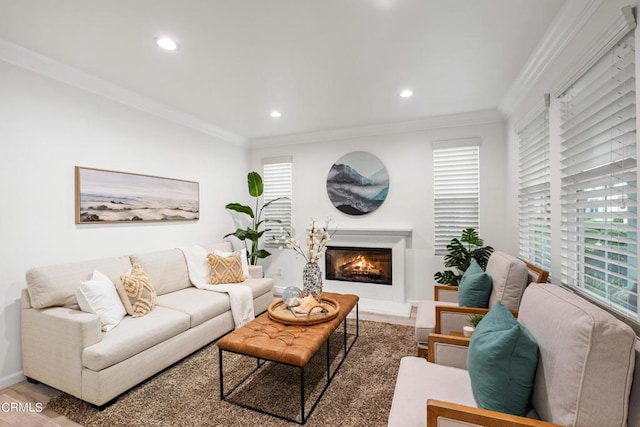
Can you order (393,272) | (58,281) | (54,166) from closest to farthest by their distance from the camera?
1. (58,281)
2. (54,166)
3. (393,272)

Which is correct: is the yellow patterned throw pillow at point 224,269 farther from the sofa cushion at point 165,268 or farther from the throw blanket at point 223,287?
the sofa cushion at point 165,268

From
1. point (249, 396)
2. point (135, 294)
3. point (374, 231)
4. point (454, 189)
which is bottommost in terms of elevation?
point (249, 396)

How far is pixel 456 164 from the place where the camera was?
4062mm

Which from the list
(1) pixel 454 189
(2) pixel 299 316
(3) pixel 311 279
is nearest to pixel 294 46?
(3) pixel 311 279

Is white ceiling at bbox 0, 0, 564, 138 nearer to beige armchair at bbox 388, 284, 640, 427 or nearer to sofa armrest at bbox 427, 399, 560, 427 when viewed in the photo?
beige armchair at bbox 388, 284, 640, 427

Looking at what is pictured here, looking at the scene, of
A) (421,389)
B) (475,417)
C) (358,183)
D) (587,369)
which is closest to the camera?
(587,369)

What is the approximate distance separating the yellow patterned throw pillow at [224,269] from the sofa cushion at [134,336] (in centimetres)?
86

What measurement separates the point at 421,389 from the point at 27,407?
103 inches

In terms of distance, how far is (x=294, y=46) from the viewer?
2.31 meters

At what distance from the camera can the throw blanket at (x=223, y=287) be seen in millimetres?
3365

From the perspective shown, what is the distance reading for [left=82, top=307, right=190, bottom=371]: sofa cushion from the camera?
2051 mm

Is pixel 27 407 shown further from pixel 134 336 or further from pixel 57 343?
pixel 134 336

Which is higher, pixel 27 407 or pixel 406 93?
pixel 406 93

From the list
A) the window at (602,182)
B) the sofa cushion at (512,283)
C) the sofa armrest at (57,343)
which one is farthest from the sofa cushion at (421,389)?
the sofa armrest at (57,343)
